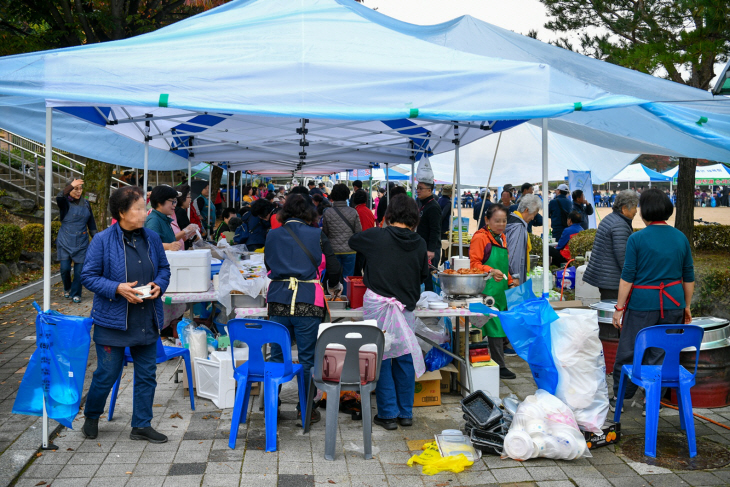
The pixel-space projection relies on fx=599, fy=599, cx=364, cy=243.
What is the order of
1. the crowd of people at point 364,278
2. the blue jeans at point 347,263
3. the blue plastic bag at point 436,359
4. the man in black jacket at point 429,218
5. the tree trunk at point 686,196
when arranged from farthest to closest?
the tree trunk at point 686,196
the blue jeans at point 347,263
the man in black jacket at point 429,218
the blue plastic bag at point 436,359
the crowd of people at point 364,278

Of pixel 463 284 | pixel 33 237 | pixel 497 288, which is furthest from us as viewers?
pixel 33 237

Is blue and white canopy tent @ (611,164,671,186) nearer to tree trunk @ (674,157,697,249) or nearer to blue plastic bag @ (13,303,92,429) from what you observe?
tree trunk @ (674,157,697,249)

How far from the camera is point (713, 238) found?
11.6 metres

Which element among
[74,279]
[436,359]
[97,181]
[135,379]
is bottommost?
[436,359]

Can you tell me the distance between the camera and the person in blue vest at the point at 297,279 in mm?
4480

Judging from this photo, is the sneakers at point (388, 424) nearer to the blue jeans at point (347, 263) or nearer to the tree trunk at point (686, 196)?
the blue jeans at point (347, 263)

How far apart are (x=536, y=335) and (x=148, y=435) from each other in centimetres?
285

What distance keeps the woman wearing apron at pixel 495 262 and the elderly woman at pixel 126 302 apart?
2990 mm

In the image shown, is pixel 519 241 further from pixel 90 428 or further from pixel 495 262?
pixel 90 428

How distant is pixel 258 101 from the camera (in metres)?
4.23

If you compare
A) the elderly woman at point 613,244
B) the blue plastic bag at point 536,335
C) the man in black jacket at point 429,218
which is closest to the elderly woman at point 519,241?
the elderly woman at point 613,244

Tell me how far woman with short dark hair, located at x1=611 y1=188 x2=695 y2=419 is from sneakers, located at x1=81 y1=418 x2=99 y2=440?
13.2 ft

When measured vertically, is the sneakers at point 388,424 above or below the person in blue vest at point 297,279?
below

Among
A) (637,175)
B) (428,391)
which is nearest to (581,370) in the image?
(428,391)
